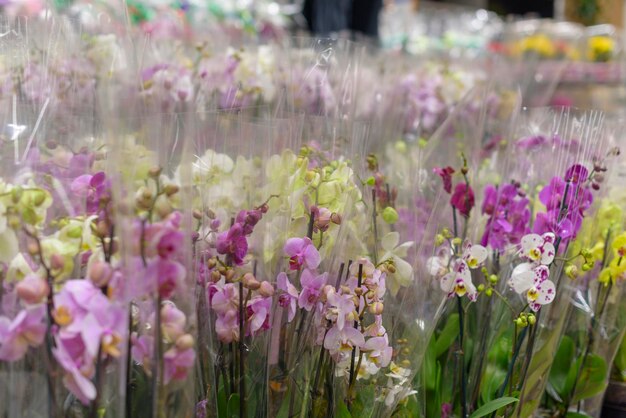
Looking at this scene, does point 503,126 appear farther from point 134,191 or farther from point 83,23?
point 134,191

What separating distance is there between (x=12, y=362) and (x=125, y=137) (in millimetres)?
213

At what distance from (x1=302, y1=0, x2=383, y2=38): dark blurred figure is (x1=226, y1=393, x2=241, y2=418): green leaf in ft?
8.58

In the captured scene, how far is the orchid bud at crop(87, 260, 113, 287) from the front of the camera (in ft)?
1.84

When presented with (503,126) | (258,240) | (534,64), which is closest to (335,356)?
(258,240)

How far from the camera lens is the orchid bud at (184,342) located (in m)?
0.60

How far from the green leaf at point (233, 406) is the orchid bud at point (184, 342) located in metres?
0.16

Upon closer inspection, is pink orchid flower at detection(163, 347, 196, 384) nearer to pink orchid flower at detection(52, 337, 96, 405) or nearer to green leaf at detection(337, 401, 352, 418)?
pink orchid flower at detection(52, 337, 96, 405)

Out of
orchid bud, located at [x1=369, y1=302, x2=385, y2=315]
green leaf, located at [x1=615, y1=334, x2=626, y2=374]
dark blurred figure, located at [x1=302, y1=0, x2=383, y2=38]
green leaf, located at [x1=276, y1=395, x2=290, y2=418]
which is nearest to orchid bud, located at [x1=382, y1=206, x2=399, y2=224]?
orchid bud, located at [x1=369, y1=302, x2=385, y2=315]

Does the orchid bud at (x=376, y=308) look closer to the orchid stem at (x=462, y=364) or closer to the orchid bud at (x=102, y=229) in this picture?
the orchid stem at (x=462, y=364)

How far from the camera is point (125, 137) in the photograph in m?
0.60

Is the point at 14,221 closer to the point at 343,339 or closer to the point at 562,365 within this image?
the point at 343,339

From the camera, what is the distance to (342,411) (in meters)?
0.77

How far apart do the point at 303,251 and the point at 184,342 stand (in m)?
0.17

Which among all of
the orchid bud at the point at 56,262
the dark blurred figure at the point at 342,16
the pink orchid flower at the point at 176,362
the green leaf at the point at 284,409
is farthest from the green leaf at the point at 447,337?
the dark blurred figure at the point at 342,16
